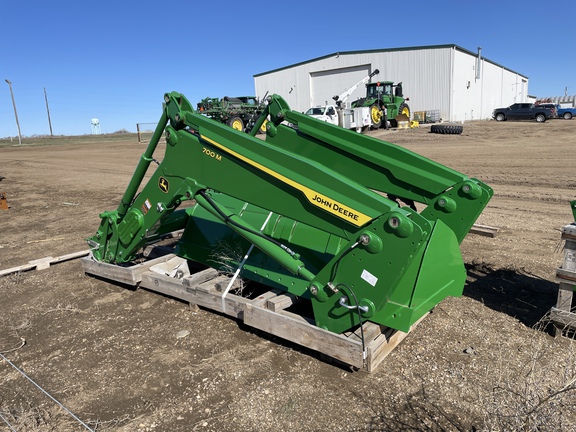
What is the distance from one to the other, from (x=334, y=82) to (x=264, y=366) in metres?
40.7

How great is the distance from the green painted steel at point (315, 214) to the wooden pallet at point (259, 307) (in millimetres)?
139

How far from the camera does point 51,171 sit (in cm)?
1891

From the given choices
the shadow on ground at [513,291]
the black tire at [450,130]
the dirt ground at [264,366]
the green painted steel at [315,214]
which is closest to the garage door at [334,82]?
the black tire at [450,130]

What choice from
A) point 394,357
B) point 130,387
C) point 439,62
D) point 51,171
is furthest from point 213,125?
point 439,62

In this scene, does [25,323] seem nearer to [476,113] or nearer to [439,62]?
[439,62]

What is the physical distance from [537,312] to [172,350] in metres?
3.66

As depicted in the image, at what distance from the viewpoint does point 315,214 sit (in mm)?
3311

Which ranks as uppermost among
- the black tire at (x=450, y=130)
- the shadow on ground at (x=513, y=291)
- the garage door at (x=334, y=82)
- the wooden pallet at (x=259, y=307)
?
the garage door at (x=334, y=82)

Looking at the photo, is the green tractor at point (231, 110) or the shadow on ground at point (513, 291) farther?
the green tractor at point (231, 110)

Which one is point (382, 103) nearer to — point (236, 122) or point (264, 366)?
point (236, 122)

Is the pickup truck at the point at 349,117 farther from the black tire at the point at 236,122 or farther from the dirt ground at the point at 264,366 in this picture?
the dirt ground at the point at 264,366

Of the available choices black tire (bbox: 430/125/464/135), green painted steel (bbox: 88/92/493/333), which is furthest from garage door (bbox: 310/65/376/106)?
green painted steel (bbox: 88/92/493/333)

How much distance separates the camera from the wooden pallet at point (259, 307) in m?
3.34

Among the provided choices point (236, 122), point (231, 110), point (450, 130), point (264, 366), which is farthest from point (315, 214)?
point (231, 110)
